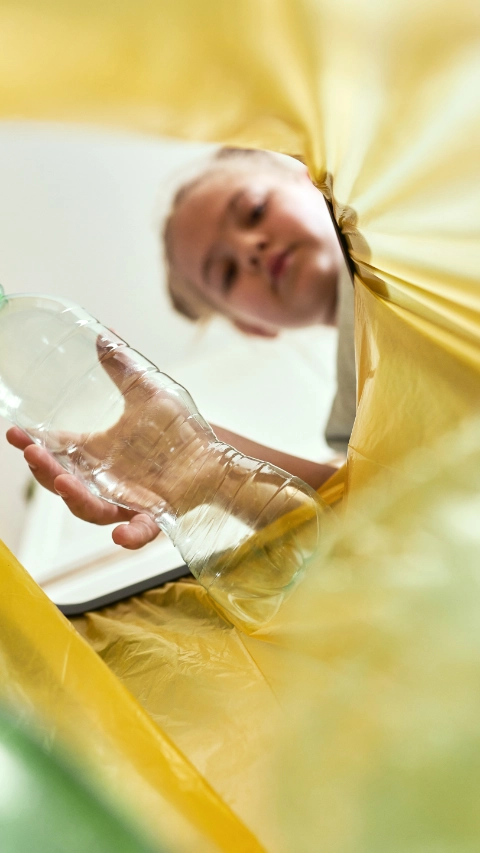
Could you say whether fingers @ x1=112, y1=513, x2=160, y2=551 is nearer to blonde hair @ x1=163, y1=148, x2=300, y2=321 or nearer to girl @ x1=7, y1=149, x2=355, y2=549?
girl @ x1=7, y1=149, x2=355, y2=549

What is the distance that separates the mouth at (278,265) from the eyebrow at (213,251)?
0.37 ft

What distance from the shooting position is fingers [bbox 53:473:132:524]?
65cm

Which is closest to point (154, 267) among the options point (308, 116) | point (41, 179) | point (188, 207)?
point (188, 207)

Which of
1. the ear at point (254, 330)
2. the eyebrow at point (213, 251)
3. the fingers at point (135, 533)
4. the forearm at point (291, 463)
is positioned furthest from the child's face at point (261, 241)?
the fingers at point (135, 533)

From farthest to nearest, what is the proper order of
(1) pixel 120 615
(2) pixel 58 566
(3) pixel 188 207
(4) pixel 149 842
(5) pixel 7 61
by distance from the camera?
(3) pixel 188 207, (2) pixel 58 566, (1) pixel 120 615, (5) pixel 7 61, (4) pixel 149 842

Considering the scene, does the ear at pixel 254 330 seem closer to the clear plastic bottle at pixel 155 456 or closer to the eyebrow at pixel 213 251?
→ the eyebrow at pixel 213 251

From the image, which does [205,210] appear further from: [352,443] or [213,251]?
[352,443]

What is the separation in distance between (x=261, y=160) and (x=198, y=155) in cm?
13

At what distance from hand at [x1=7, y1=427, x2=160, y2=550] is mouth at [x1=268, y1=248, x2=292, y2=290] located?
0.65 m

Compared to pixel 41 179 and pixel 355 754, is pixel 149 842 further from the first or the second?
pixel 41 179

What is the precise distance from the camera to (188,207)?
→ 122 cm

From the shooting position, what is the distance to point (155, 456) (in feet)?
1.97

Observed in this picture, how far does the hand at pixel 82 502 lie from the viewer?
631 millimetres

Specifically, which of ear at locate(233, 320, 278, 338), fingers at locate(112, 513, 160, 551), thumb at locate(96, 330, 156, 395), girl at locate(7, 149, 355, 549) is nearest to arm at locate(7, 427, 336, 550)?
fingers at locate(112, 513, 160, 551)
